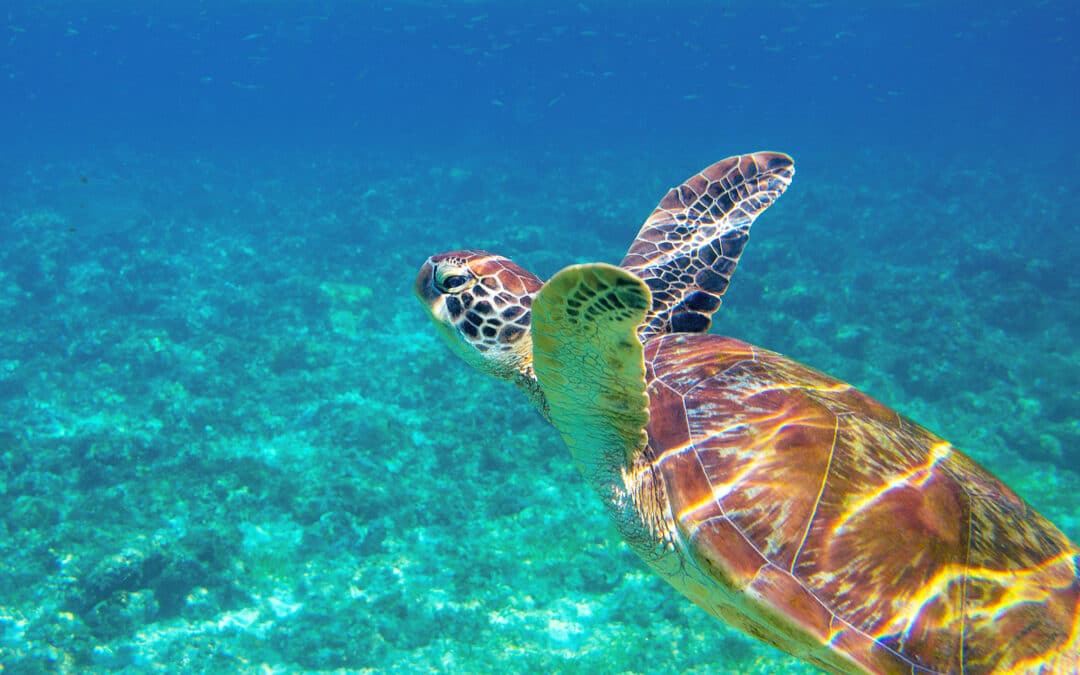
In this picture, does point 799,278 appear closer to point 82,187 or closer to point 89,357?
point 89,357

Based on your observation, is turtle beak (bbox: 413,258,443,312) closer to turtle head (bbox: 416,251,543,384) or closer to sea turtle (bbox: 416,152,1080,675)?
turtle head (bbox: 416,251,543,384)

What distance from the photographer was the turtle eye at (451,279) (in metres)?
3.01

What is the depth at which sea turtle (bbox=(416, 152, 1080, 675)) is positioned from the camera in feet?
5.79

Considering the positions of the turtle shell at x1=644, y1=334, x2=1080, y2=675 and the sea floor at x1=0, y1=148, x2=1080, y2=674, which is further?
the sea floor at x1=0, y1=148, x2=1080, y2=674

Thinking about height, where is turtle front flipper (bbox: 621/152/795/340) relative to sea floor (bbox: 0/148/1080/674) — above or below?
above

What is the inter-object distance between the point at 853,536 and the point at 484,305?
1.85m

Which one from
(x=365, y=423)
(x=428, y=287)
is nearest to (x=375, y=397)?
(x=365, y=423)

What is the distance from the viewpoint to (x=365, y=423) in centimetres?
731

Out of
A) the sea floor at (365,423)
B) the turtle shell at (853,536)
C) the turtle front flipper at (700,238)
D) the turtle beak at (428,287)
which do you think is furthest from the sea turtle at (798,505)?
the sea floor at (365,423)

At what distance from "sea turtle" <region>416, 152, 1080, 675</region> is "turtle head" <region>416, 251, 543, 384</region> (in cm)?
67

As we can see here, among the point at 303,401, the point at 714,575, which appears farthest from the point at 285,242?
the point at 714,575

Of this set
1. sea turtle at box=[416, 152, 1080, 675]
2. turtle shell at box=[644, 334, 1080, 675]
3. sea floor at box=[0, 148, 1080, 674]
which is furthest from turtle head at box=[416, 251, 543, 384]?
sea floor at box=[0, 148, 1080, 674]

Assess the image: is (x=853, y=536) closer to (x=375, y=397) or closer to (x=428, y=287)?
(x=428, y=287)

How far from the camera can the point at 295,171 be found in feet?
79.7
